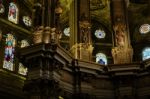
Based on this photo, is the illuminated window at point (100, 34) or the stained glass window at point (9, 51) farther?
the illuminated window at point (100, 34)

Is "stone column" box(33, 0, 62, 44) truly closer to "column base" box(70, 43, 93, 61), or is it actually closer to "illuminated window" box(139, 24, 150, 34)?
"column base" box(70, 43, 93, 61)

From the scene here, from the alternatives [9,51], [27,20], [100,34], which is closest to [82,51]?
[100,34]

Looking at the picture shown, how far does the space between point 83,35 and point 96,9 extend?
11984 millimetres

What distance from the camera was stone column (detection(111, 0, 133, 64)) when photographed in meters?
16.7

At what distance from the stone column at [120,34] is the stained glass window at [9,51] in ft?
44.7

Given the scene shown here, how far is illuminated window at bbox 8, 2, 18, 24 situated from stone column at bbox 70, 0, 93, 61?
45.3ft

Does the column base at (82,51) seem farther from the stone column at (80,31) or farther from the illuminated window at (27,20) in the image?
the illuminated window at (27,20)

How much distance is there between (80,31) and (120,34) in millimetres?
1981

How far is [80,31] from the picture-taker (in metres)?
17.0

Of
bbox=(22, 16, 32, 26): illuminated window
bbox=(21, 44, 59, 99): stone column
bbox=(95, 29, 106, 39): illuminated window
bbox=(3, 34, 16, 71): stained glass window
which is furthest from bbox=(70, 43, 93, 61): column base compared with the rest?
bbox=(22, 16, 32, 26): illuminated window

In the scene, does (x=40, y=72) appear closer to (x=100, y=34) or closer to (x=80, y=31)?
(x=80, y=31)

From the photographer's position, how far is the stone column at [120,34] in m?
16.7

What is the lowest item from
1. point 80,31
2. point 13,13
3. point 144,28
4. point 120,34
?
point 120,34

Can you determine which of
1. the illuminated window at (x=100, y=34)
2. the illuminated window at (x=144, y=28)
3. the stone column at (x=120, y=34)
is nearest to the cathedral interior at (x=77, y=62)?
the stone column at (x=120, y=34)
